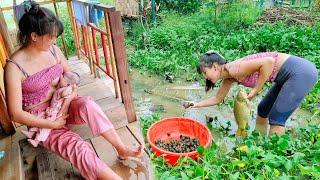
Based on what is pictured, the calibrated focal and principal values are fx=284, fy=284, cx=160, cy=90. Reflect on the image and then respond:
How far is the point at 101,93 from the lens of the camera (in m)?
3.50

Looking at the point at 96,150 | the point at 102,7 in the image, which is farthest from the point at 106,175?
the point at 102,7

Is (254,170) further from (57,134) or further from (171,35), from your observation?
(171,35)

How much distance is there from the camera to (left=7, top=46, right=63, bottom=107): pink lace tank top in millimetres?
2281

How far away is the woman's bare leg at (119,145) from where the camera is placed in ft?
7.76

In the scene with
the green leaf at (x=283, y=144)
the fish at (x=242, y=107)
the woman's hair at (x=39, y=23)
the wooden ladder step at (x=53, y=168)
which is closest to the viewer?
the woman's hair at (x=39, y=23)

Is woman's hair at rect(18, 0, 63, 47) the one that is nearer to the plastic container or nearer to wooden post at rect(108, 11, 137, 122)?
wooden post at rect(108, 11, 137, 122)

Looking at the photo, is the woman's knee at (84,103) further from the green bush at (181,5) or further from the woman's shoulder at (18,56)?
the green bush at (181,5)

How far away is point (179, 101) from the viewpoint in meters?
4.95

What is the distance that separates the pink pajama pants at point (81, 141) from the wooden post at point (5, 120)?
68 cm

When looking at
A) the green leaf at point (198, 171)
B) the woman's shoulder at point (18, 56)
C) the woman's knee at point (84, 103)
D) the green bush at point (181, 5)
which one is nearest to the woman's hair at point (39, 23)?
the woman's shoulder at point (18, 56)

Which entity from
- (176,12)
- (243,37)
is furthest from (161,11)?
(243,37)

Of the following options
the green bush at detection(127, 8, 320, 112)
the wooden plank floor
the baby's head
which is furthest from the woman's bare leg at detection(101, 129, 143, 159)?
the green bush at detection(127, 8, 320, 112)

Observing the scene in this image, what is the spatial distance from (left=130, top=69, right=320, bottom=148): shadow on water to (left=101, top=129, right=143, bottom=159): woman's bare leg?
1711 mm

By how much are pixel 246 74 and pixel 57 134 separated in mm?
2042
